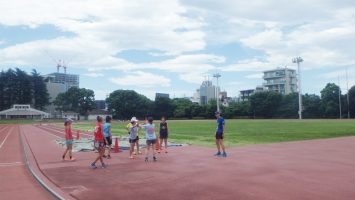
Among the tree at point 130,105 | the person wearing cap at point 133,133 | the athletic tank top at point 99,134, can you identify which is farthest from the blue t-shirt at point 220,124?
the tree at point 130,105

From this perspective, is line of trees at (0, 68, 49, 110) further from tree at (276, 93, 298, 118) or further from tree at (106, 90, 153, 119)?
tree at (276, 93, 298, 118)

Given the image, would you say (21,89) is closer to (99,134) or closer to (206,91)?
(206,91)

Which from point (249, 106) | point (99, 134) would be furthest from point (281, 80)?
point (99, 134)

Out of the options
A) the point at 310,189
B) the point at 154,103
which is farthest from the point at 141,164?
the point at 154,103

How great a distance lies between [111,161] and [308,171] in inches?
297

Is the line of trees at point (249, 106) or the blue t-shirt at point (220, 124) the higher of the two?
the line of trees at point (249, 106)

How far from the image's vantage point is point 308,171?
1161 centimetres

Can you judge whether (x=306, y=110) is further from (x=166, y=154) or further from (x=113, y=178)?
(x=113, y=178)

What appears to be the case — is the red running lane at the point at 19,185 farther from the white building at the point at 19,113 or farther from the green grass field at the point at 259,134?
the white building at the point at 19,113

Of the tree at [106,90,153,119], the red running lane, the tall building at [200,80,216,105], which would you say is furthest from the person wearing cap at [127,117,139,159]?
the tall building at [200,80,216,105]

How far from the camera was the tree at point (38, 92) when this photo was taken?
130375mm

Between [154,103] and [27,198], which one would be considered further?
[154,103]

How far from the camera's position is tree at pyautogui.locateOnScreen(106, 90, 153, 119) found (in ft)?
378

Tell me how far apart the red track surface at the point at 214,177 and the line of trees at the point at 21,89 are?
392 feet
